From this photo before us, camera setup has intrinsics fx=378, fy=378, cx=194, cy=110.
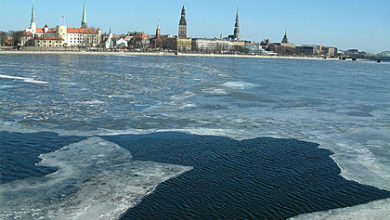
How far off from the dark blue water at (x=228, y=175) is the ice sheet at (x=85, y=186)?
0.23 m

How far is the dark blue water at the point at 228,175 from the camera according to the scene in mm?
5452

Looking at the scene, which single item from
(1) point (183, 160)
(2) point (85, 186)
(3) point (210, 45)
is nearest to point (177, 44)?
(3) point (210, 45)

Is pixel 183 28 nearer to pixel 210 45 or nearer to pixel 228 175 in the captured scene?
pixel 210 45

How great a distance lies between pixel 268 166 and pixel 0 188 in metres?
4.61

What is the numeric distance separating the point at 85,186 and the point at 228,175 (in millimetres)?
2435

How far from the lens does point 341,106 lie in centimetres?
1473

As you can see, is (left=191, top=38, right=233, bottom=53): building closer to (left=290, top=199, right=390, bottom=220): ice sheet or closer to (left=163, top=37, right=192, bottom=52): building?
(left=163, top=37, right=192, bottom=52): building

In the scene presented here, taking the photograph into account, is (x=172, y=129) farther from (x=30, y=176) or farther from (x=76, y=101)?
(x=76, y=101)

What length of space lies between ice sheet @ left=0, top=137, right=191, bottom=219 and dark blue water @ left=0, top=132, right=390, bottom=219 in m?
0.23

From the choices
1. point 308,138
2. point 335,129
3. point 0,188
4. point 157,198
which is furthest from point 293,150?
point 0,188

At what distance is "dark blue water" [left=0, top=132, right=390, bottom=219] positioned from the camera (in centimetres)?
545

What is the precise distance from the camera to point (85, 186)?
5.89 metres

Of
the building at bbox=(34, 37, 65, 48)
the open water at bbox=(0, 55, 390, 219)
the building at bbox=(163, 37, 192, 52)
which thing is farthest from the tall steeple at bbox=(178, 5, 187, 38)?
the open water at bbox=(0, 55, 390, 219)

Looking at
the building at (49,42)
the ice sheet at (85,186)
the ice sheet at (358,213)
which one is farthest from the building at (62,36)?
the ice sheet at (358,213)
